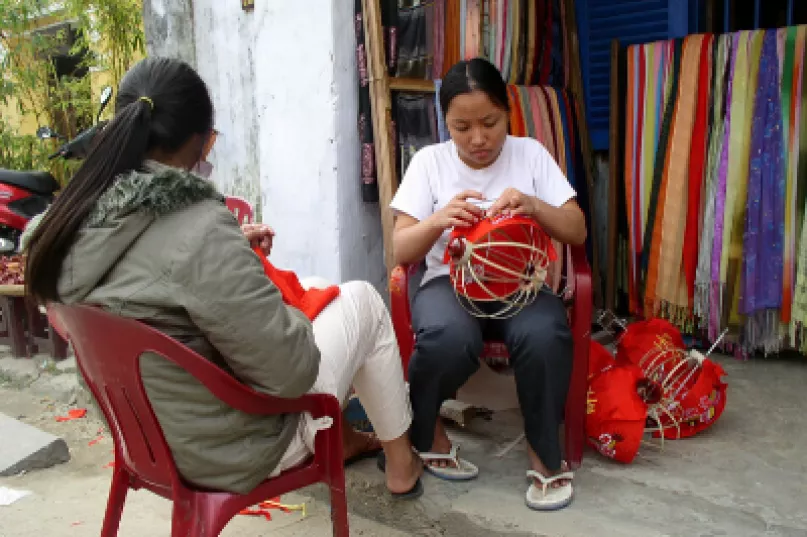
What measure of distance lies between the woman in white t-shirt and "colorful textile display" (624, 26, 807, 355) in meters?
1.35

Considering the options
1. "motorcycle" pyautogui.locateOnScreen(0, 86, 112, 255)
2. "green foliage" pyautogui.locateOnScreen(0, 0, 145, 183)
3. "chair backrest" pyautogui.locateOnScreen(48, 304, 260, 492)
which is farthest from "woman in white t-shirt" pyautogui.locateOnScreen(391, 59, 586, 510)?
"green foliage" pyautogui.locateOnScreen(0, 0, 145, 183)

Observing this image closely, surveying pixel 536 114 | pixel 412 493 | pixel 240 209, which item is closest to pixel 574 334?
pixel 412 493

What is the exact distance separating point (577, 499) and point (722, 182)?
1869 mm

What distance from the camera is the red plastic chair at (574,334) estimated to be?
2.28 meters

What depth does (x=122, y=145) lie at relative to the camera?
4.68 ft

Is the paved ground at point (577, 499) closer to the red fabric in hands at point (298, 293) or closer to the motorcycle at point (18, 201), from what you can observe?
the red fabric in hands at point (298, 293)

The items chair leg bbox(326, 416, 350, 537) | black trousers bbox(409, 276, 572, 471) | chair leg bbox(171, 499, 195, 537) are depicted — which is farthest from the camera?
black trousers bbox(409, 276, 572, 471)

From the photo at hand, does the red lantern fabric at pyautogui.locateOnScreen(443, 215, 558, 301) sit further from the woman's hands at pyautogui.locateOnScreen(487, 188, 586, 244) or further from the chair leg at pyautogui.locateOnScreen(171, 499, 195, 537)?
the chair leg at pyautogui.locateOnScreen(171, 499, 195, 537)

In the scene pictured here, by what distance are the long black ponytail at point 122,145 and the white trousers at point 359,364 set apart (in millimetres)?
609

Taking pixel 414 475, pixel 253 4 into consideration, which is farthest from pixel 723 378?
pixel 253 4

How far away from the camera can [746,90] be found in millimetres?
3293

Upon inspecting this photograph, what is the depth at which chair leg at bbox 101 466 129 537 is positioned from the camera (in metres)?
1.71

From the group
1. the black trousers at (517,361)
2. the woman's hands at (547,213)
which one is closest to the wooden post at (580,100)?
the woman's hands at (547,213)

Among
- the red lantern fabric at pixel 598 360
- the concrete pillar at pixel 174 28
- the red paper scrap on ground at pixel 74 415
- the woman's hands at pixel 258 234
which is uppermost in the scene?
the concrete pillar at pixel 174 28
